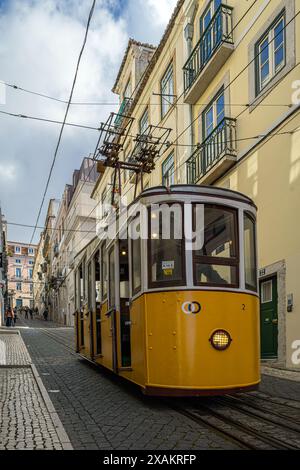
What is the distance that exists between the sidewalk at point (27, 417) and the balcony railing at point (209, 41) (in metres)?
10.7

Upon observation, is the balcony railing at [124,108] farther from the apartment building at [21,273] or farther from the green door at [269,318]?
the apartment building at [21,273]

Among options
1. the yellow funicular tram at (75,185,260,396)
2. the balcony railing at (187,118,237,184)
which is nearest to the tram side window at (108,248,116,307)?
the yellow funicular tram at (75,185,260,396)

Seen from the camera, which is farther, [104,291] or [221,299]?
[104,291]

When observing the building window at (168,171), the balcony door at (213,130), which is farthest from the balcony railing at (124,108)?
the balcony door at (213,130)

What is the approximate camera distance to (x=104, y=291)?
9.31 metres

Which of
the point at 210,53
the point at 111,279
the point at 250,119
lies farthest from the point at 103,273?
the point at 210,53

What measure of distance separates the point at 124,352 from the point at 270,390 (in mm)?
2401

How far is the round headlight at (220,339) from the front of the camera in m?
6.43

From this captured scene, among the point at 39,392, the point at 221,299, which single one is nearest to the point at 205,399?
the point at 221,299

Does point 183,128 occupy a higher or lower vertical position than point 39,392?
higher

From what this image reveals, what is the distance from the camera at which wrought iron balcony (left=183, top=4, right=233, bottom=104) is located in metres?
14.9

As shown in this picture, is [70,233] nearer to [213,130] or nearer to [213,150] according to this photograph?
[213,150]

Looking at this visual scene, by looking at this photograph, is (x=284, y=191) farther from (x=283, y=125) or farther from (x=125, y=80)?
(x=125, y=80)

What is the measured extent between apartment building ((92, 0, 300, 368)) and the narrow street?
331 cm
